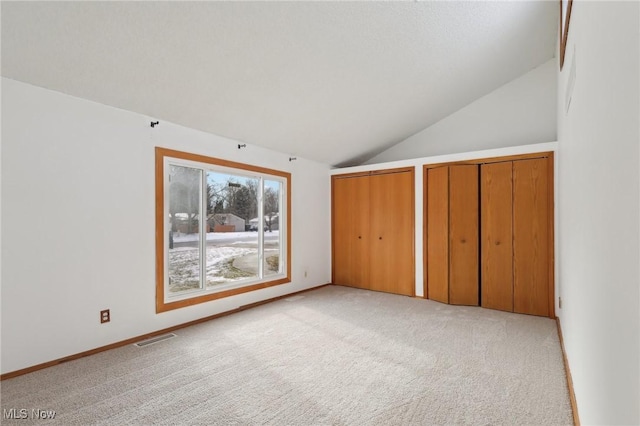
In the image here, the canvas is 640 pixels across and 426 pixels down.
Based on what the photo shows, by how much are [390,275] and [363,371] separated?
2747 millimetres

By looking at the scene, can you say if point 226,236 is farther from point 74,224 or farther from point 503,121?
point 503,121

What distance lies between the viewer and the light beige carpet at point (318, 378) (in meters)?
1.96

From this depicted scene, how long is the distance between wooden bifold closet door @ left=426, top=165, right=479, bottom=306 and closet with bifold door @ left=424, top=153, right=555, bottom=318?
0.01m

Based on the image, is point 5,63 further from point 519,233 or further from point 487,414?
point 519,233

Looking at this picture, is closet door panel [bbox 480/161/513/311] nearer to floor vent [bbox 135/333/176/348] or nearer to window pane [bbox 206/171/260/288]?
window pane [bbox 206/171/260/288]

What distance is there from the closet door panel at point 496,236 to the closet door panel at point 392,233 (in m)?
0.99

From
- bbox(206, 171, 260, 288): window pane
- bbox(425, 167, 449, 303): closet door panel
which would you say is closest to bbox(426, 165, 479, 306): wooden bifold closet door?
bbox(425, 167, 449, 303): closet door panel

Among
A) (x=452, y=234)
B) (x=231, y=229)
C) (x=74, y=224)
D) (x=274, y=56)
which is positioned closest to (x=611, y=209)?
(x=274, y=56)

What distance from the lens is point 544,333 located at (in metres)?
3.30

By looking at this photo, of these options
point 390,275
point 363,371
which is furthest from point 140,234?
point 390,275

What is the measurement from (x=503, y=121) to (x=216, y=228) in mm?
4392

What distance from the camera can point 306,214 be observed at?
532 cm

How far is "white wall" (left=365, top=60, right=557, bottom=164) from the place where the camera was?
4.48m

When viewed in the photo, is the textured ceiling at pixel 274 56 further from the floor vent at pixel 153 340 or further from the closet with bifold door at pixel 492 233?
the floor vent at pixel 153 340
